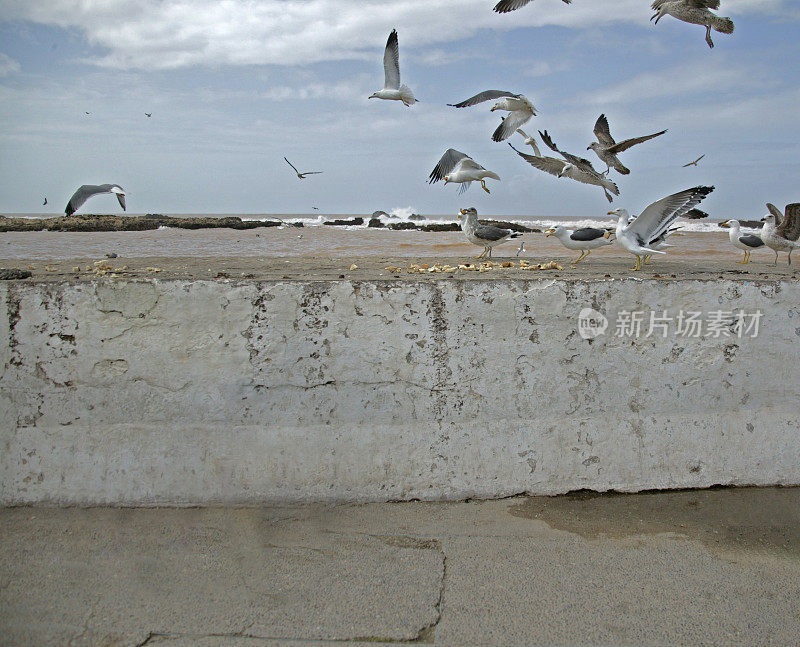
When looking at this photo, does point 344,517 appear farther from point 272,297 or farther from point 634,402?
point 634,402

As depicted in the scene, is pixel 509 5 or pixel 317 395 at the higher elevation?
pixel 509 5

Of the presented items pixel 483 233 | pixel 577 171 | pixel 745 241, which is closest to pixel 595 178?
pixel 577 171

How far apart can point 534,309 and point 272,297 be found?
4.50ft

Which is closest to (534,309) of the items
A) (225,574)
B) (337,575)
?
(337,575)

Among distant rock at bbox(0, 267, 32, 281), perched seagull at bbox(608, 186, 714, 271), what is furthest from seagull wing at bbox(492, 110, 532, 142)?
distant rock at bbox(0, 267, 32, 281)

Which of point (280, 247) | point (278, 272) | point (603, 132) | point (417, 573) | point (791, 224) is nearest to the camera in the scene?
point (417, 573)

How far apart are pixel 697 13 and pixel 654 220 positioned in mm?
3731

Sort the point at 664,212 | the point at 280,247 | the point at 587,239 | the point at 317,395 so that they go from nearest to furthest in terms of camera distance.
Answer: the point at 317,395 → the point at 664,212 → the point at 587,239 → the point at 280,247

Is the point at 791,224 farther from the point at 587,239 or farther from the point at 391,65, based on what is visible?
the point at 391,65

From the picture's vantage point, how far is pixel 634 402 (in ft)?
11.2

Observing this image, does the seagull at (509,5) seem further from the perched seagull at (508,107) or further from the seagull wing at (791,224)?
the seagull wing at (791,224)

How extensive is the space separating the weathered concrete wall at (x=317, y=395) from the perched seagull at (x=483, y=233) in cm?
550

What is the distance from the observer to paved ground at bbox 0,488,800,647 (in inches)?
96.3

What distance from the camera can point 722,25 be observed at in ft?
25.1
